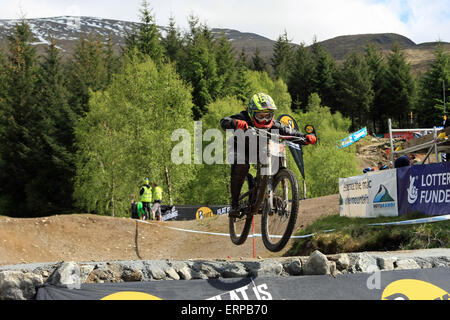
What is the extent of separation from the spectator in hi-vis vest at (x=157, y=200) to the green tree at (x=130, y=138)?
37.7 feet

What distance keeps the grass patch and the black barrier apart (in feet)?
19.6

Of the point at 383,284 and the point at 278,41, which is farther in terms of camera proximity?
the point at 278,41

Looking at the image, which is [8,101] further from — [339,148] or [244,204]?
[244,204]

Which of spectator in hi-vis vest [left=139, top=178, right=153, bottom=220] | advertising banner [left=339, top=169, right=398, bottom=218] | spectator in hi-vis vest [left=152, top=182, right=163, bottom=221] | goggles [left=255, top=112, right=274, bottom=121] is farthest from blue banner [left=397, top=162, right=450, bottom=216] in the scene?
spectator in hi-vis vest [left=139, top=178, right=153, bottom=220]

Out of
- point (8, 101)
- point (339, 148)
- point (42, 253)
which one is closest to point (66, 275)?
point (42, 253)

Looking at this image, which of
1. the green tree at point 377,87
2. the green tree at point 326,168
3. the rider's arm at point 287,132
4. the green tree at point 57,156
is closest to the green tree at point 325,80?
the green tree at point 377,87

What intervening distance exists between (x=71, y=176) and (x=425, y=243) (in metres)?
38.3

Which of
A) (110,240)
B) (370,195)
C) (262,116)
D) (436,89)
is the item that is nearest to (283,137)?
(262,116)

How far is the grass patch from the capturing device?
1146cm

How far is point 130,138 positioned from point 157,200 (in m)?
14.9

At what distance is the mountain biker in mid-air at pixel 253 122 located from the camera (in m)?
6.53

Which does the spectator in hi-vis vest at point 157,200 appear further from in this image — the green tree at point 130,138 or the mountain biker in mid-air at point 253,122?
the mountain biker in mid-air at point 253,122

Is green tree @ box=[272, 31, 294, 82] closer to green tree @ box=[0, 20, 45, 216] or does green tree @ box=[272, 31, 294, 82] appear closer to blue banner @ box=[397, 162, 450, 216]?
green tree @ box=[0, 20, 45, 216]

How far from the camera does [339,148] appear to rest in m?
44.2
